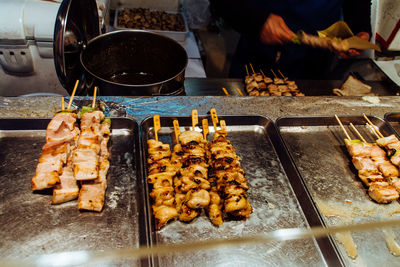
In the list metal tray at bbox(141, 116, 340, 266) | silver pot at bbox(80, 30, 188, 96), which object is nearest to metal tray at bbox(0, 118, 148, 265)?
metal tray at bbox(141, 116, 340, 266)

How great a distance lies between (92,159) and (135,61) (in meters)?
1.59

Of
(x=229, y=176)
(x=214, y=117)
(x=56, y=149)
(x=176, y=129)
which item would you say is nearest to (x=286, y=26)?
(x=214, y=117)

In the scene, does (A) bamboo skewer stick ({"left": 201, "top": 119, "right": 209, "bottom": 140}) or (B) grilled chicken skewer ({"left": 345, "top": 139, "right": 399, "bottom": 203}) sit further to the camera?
(A) bamboo skewer stick ({"left": 201, "top": 119, "right": 209, "bottom": 140})

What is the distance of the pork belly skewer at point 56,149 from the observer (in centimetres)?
203

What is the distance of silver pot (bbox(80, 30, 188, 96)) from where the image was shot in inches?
109

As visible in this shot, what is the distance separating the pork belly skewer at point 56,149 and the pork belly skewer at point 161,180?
66cm

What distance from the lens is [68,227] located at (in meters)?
1.92

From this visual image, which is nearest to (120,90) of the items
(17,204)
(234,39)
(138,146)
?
(138,146)

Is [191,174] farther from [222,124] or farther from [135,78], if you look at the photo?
[135,78]

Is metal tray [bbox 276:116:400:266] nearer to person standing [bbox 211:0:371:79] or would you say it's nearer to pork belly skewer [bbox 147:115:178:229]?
pork belly skewer [bbox 147:115:178:229]

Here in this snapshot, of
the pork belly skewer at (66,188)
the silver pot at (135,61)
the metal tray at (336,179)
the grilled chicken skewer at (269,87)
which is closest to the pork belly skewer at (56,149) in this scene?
the pork belly skewer at (66,188)

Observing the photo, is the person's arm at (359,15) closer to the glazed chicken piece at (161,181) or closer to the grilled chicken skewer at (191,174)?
the grilled chicken skewer at (191,174)

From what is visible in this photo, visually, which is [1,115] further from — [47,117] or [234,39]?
[234,39]

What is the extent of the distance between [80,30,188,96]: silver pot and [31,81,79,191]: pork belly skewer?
52 centimetres
